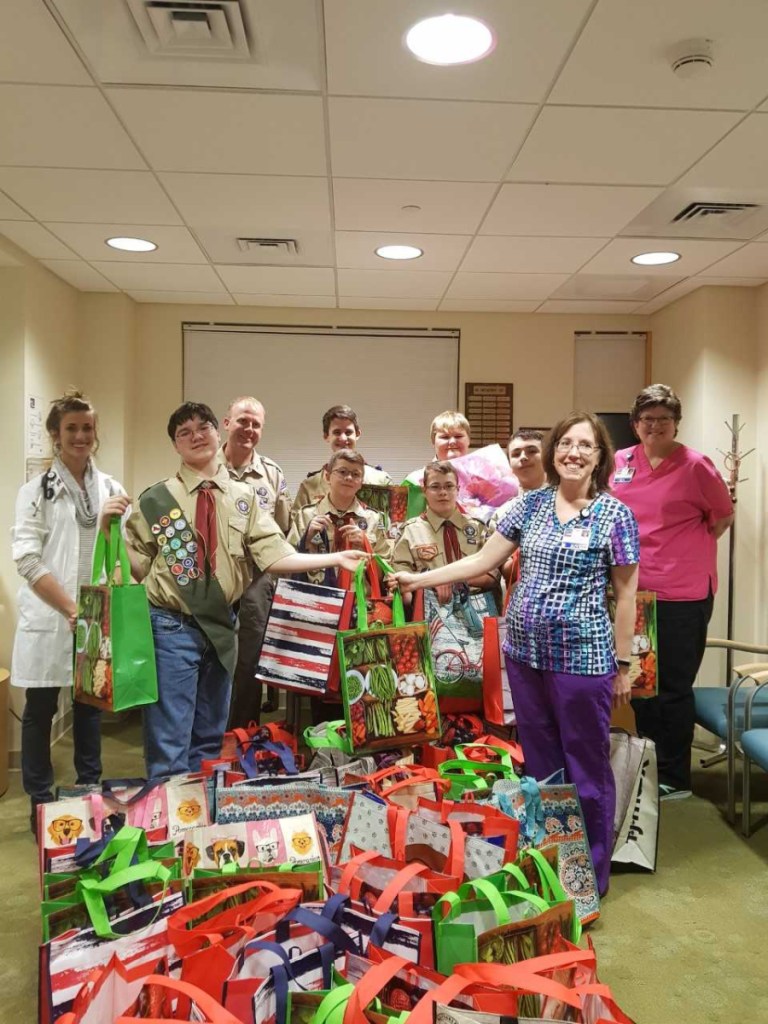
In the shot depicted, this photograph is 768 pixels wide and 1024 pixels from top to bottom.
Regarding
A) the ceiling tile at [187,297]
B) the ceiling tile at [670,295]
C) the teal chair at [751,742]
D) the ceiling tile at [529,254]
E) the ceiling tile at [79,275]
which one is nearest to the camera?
the teal chair at [751,742]

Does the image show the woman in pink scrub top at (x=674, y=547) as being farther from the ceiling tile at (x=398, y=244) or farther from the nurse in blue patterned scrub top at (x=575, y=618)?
the ceiling tile at (x=398, y=244)

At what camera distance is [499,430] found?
201 inches

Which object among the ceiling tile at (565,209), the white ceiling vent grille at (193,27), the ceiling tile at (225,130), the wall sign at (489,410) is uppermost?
the ceiling tile at (565,209)

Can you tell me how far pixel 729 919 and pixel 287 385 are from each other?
12.4ft

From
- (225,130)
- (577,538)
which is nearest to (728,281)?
(577,538)

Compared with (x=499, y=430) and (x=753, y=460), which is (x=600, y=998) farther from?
(x=499, y=430)

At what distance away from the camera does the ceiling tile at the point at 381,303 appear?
15.6 ft

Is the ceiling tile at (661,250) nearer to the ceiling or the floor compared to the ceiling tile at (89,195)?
nearer to the ceiling

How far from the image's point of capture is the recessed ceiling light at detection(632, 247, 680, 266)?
3.75m

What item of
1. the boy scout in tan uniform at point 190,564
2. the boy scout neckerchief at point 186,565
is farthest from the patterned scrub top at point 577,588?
the boy scout neckerchief at point 186,565

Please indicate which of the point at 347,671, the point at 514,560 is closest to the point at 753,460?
the point at 514,560

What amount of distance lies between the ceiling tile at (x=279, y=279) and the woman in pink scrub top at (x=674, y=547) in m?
1.92

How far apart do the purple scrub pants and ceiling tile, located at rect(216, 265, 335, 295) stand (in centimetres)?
259

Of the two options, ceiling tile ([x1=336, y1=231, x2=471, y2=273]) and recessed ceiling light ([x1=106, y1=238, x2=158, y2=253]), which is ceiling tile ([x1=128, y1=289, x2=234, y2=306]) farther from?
ceiling tile ([x1=336, y1=231, x2=471, y2=273])
